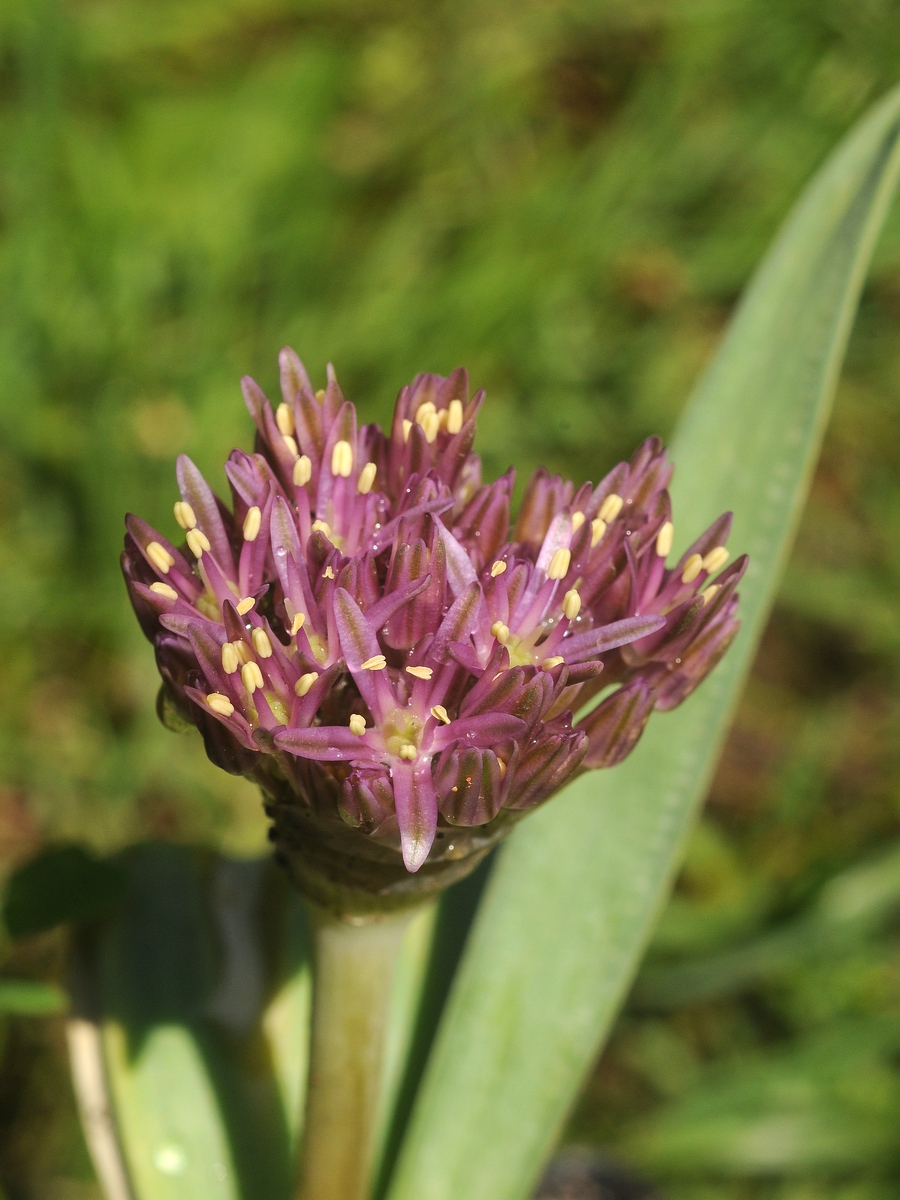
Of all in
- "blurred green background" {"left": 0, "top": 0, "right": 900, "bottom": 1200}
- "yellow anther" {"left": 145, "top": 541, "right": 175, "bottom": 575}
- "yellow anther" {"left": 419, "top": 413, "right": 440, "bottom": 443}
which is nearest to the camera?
"yellow anther" {"left": 145, "top": 541, "right": 175, "bottom": 575}

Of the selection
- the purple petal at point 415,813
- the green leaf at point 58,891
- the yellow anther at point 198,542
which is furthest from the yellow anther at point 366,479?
the green leaf at point 58,891

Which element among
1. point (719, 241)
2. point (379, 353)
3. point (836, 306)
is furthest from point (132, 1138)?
point (719, 241)

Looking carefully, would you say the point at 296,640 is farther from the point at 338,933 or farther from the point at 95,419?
the point at 95,419

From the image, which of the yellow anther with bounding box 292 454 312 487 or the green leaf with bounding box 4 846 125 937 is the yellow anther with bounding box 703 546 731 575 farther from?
the green leaf with bounding box 4 846 125 937

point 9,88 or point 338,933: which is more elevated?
point 9,88

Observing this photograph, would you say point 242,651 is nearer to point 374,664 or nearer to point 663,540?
point 374,664

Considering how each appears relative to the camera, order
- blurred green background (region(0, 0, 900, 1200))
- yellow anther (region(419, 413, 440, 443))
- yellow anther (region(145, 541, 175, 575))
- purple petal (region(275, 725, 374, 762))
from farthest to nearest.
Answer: blurred green background (region(0, 0, 900, 1200)) < yellow anther (region(419, 413, 440, 443)) < yellow anther (region(145, 541, 175, 575)) < purple petal (region(275, 725, 374, 762))

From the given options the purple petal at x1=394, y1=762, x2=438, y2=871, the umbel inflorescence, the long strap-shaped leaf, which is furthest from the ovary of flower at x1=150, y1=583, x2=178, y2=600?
the long strap-shaped leaf
